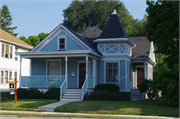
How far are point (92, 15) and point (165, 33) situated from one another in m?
31.9

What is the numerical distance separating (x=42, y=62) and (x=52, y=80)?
250 centimetres

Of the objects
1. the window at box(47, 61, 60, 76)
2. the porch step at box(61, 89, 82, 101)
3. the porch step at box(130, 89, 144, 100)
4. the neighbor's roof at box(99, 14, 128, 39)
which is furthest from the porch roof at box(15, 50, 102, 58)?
the porch step at box(130, 89, 144, 100)

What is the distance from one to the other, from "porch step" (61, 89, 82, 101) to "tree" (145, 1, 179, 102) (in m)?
6.42

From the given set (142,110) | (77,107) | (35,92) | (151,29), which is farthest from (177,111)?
(35,92)

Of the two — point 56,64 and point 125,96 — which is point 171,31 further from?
point 56,64

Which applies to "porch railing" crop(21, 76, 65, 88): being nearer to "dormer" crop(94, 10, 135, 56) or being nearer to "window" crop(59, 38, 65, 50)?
"window" crop(59, 38, 65, 50)

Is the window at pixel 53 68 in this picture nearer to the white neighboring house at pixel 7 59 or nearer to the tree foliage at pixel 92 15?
the white neighboring house at pixel 7 59

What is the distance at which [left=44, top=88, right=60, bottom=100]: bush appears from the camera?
1925 centimetres

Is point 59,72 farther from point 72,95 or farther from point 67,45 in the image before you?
point 72,95

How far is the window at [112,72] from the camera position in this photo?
74.0 ft

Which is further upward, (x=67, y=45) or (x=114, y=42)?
(x=114, y=42)

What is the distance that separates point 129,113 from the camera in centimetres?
1316

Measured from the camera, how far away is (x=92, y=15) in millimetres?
47000

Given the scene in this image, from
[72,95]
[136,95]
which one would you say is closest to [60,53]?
[72,95]
